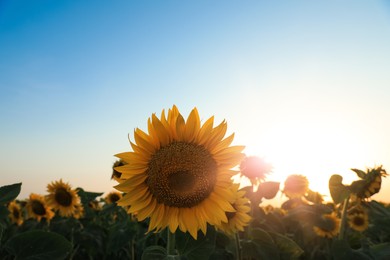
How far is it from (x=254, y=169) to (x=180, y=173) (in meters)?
2.43

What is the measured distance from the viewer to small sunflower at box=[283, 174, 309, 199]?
7.78 metres

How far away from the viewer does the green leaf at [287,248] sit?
4.21 m

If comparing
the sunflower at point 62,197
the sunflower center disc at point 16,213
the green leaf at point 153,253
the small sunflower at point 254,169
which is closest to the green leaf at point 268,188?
the small sunflower at point 254,169

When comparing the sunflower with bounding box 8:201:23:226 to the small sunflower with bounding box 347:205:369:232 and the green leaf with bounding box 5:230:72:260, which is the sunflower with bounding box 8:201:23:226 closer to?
the green leaf with bounding box 5:230:72:260

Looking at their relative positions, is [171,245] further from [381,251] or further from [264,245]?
[381,251]

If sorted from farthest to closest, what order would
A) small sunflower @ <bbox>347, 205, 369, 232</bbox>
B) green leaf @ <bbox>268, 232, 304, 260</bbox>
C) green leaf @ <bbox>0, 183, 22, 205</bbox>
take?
1. small sunflower @ <bbox>347, 205, 369, 232</bbox>
2. green leaf @ <bbox>268, 232, 304, 260</bbox>
3. green leaf @ <bbox>0, 183, 22, 205</bbox>

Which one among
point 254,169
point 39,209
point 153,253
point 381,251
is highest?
point 254,169

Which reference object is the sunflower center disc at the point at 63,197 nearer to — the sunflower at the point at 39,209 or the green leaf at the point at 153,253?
the sunflower at the point at 39,209

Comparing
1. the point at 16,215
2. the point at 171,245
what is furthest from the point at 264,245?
the point at 16,215

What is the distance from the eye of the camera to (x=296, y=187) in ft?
25.7

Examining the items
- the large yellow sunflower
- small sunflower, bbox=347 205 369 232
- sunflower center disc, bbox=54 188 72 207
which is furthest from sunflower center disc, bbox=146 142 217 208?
sunflower center disc, bbox=54 188 72 207

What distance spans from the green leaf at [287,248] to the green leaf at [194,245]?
127 cm

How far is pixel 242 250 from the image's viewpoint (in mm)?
4219

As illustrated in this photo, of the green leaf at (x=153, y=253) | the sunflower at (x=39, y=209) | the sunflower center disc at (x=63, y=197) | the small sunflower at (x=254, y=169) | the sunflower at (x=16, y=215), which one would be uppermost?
the small sunflower at (x=254, y=169)
